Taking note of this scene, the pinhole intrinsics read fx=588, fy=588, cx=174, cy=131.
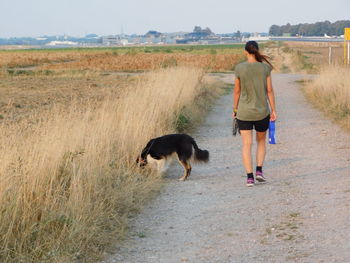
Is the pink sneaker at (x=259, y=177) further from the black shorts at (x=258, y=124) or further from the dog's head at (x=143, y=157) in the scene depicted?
the dog's head at (x=143, y=157)

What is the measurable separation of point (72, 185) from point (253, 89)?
2.91 metres

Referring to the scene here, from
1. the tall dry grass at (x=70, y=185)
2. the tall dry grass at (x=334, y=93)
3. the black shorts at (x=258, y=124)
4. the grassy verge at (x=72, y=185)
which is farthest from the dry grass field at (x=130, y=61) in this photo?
the black shorts at (x=258, y=124)

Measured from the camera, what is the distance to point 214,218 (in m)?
6.78

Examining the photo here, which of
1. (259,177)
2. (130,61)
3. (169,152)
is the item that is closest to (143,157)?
(169,152)

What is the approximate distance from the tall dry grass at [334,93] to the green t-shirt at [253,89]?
5.93 metres

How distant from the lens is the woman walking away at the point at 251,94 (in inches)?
313

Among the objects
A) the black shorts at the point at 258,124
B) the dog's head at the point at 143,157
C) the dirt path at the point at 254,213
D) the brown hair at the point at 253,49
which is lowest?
the dirt path at the point at 254,213

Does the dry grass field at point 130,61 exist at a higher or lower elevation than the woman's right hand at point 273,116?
lower

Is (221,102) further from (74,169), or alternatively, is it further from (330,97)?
(74,169)

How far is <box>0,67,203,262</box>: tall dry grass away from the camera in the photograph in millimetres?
5285

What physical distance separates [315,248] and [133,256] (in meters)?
1.72

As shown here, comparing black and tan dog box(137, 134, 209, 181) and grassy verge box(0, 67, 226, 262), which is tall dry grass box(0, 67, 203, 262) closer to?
grassy verge box(0, 67, 226, 262)

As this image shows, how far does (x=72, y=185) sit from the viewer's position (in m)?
6.46

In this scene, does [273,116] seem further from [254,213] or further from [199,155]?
[254,213]
